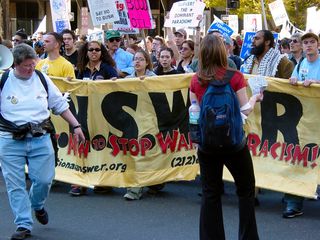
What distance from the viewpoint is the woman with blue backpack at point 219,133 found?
4824 mm

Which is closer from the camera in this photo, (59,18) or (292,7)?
(59,18)

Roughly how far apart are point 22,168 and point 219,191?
73.9 inches

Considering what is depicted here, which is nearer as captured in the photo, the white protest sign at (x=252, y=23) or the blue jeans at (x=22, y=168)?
the blue jeans at (x=22, y=168)

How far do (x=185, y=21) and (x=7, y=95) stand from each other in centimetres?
660

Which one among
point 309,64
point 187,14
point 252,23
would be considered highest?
point 187,14

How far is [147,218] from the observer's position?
6.58 m

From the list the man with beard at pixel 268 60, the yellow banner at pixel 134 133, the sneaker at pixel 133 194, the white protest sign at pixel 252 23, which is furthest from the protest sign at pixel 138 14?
the white protest sign at pixel 252 23

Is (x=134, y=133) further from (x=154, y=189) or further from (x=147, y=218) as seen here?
(x=147, y=218)

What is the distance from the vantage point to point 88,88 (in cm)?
759

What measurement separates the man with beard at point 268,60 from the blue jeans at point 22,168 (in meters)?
2.82

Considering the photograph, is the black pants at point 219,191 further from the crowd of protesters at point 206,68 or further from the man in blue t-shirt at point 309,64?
the man in blue t-shirt at point 309,64

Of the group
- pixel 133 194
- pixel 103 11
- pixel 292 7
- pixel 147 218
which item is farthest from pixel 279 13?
pixel 292 7

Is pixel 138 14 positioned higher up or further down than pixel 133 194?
higher up

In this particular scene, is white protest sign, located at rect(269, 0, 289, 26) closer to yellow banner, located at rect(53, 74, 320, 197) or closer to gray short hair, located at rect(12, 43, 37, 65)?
yellow banner, located at rect(53, 74, 320, 197)
